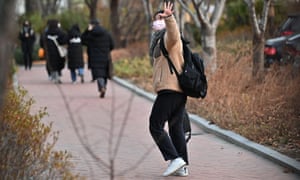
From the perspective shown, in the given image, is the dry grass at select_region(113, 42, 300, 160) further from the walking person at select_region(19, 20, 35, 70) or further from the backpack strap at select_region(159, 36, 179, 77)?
the walking person at select_region(19, 20, 35, 70)

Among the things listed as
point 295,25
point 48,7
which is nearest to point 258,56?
point 295,25

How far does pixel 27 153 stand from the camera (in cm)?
590

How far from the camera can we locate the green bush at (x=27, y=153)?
18.0 ft

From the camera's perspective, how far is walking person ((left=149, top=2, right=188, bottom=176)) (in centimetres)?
696

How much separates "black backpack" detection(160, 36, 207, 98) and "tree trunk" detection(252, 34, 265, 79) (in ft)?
20.8

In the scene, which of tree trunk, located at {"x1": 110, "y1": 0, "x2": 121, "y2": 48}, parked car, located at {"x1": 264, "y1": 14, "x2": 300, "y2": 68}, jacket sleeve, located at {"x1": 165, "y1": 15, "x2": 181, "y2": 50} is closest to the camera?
jacket sleeve, located at {"x1": 165, "y1": 15, "x2": 181, "y2": 50}

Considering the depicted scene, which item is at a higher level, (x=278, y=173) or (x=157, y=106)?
(x=157, y=106)

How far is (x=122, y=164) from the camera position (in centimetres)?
822

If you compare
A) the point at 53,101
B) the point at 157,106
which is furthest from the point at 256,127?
the point at 53,101

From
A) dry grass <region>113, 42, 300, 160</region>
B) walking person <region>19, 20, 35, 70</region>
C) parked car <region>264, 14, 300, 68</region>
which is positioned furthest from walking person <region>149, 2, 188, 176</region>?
walking person <region>19, 20, 35, 70</region>

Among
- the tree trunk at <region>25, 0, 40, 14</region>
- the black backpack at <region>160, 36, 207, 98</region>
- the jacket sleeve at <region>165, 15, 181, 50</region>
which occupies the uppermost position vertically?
the jacket sleeve at <region>165, 15, 181, 50</region>

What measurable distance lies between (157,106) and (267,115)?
3.71 meters

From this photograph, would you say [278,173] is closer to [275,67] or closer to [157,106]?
[157,106]

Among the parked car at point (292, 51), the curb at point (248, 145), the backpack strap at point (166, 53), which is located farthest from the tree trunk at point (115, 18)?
the backpack strap at point (166, 53)
